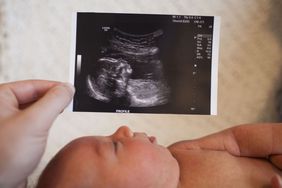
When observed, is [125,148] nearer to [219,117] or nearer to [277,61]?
[219,117]

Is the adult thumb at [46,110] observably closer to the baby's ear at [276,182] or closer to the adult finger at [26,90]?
the adult finger at [26,90]

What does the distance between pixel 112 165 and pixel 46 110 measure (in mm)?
148

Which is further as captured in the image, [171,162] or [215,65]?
[215,65]

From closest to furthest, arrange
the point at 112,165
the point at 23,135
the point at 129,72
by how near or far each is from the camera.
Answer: the point at 23,135
the point at 112,165
the point at 129,72

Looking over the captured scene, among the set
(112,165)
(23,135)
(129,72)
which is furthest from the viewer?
(129,72)

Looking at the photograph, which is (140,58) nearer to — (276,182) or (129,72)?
(129,72)

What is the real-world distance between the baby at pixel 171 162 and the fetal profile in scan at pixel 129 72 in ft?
0.65

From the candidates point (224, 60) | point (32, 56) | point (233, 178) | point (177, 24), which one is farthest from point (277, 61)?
point (32, 56)

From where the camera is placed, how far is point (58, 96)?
447 millimetres

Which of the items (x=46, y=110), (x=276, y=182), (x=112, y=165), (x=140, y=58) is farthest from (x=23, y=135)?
(x=140, y=58)

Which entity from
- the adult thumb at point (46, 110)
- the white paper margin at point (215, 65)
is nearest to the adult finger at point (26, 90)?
the adult thumb at point (46, 110)

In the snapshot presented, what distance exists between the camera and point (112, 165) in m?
0.53

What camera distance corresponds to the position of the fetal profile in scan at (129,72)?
816 mm

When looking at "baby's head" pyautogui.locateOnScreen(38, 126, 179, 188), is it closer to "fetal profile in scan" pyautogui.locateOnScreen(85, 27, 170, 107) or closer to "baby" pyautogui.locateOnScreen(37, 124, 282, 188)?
"baby" pyautogui.locateOnScreen(37, 124, 282, 188)
